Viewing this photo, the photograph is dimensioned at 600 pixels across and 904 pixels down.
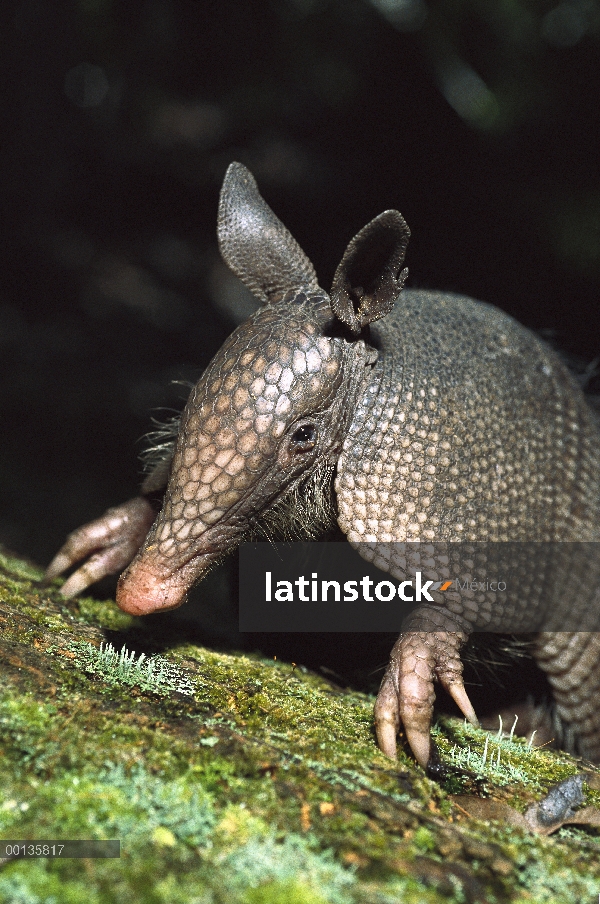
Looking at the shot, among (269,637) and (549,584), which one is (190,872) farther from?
(549,584)

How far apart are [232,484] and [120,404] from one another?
23.5ft

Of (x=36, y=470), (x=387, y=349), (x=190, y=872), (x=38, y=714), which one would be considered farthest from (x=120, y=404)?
(x=190, y=872)

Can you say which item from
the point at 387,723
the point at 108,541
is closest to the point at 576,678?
the point at 387,723

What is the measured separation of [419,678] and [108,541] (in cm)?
185

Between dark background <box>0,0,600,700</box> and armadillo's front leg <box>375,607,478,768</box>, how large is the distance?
2.85m

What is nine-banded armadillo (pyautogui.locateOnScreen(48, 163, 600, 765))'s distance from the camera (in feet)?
9.12

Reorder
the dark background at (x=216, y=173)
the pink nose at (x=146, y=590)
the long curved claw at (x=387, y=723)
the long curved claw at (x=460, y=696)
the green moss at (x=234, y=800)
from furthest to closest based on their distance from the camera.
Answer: the dark background at (x=216, y=173), the long curved claw at (x=460, y=696), the pink nose at (x=146, y=590), the long curved claw at (x=387, y=723), the green moss at (x=234, y=800)

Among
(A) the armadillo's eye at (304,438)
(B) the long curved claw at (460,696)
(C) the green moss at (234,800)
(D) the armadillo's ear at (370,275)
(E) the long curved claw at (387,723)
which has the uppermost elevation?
(D) the armadillo's ear at (370,275)

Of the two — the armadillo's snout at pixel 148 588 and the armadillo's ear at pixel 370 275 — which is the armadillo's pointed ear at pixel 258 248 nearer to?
the armadillo's ear at pixel 370 275

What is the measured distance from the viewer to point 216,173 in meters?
9.12

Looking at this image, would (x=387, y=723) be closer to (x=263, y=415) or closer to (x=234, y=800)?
(x=234, y=800)

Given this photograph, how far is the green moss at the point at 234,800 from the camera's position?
5.77 feet

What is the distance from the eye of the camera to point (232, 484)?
2.79 m

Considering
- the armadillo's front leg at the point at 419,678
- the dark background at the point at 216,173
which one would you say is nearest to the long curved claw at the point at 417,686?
the armadillo's front leg at the point at 419,678
